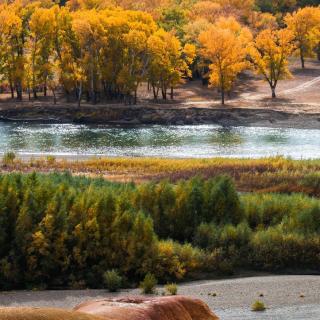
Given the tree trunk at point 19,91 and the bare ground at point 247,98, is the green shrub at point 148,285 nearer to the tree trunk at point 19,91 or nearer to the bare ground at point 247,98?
the bare ground at point 247,98

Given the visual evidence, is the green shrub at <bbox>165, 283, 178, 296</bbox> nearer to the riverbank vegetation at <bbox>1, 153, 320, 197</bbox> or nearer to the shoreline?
the riverbank vegetation at <bbox>1, 153, 320, 197</bbox>

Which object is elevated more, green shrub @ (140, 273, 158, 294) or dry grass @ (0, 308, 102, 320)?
dry grass @ (0, 308, 102, 320)

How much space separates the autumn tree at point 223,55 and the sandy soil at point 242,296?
7997 cm

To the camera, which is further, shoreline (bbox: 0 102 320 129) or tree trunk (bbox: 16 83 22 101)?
tree trunk (bbox: 16 83 22 101)

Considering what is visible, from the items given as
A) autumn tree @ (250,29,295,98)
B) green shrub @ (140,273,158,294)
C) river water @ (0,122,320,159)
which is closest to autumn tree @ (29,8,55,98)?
river water @ (0,122,320,159)

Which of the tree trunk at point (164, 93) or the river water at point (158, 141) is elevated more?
the tree trunk at point (164, 93)

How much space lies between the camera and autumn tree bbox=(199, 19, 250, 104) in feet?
344

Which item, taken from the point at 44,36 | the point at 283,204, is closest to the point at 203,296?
the point at 283,204

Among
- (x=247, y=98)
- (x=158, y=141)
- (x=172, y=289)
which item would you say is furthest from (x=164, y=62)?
(x=172, y=289)

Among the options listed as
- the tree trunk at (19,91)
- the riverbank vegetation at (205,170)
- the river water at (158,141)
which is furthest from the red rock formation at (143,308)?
the tree trunk at (19,91)

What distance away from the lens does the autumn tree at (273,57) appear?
107m

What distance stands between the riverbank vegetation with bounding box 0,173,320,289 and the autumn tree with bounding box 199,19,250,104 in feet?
245

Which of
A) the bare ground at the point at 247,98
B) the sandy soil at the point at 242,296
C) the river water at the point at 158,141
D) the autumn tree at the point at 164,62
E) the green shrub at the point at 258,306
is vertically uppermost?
the autumn tree at the point at 164,62

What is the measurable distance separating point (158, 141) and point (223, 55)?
29.7 metres
